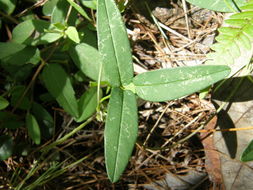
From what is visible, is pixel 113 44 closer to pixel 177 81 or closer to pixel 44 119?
pixel 177 81

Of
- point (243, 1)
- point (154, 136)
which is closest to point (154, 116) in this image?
point (154, 136)

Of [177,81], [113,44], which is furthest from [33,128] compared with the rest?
[177,81]

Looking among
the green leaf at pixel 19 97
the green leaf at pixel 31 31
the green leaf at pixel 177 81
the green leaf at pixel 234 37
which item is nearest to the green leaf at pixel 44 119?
the green leaf at pixel 19 97

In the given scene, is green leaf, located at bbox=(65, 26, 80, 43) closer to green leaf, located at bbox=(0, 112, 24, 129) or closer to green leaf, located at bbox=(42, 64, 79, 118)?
green leaf, located at bbox=(42, 64, 79, 118)

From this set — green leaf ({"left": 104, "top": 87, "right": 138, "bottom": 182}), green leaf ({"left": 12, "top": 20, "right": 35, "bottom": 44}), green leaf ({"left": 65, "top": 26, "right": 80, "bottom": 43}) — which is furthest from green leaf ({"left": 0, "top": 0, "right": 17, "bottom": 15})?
green leaf ({"left": 104, "top": 87, "right": 138, "bottom": 182})

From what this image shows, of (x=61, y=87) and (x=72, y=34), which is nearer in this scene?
(x=72, y=34)
